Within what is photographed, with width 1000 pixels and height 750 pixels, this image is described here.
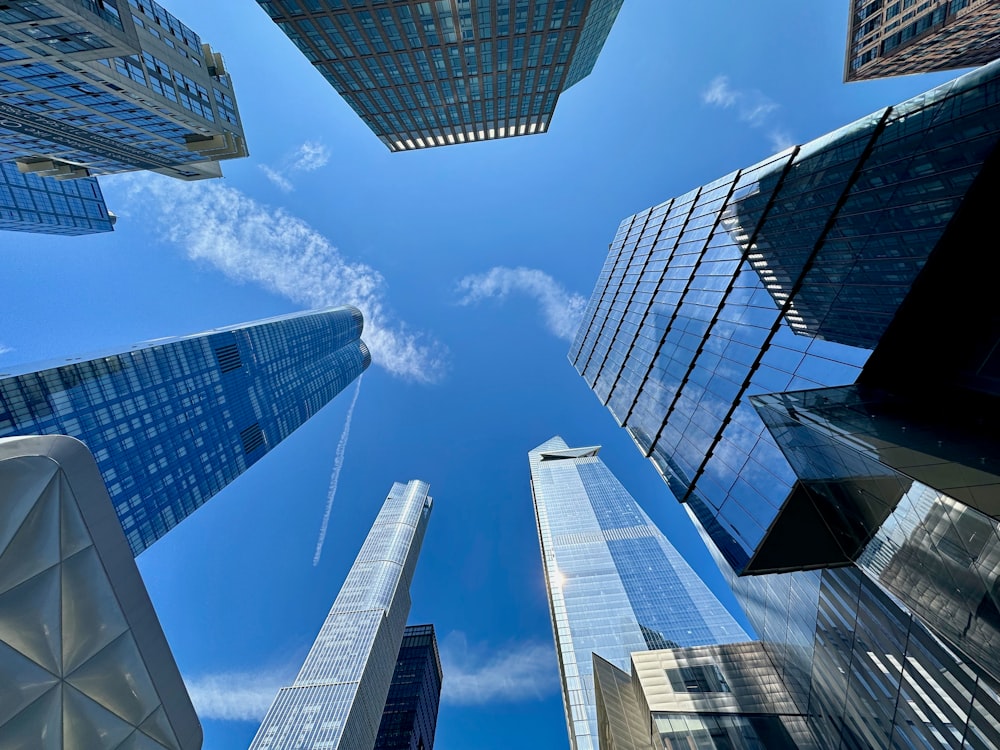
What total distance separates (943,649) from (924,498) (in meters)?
6.44

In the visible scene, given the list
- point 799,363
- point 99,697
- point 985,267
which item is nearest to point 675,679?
point 799,363

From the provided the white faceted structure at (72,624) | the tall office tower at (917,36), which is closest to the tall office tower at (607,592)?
the white faceted structure at (72,624)

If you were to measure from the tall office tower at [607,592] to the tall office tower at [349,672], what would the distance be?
5911cm

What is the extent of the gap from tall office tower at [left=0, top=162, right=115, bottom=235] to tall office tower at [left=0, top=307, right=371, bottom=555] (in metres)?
33.0

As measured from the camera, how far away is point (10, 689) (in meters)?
8.07

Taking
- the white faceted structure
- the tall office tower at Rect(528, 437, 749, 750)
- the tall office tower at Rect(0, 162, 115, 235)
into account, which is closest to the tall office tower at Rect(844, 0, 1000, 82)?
the white faceted structure

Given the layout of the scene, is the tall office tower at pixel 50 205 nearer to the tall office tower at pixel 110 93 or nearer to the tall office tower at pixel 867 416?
the tall office tower at pixel 110 93

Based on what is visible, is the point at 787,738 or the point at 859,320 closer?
the point at 859,320

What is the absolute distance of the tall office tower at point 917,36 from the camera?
48.2m

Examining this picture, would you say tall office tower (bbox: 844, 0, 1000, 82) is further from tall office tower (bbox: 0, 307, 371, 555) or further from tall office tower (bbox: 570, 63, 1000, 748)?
tall office tower (bbox: 0, 307, 371, 555)

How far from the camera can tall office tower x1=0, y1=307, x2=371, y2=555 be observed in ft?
214

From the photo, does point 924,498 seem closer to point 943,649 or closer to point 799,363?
point 943,649

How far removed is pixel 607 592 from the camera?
100500 mm

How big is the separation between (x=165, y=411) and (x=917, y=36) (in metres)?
142
